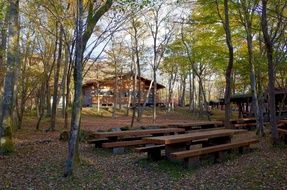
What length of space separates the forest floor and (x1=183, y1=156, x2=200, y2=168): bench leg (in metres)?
0.15

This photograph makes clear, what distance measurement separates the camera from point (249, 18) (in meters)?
14.5

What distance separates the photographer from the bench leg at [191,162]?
8117 mm

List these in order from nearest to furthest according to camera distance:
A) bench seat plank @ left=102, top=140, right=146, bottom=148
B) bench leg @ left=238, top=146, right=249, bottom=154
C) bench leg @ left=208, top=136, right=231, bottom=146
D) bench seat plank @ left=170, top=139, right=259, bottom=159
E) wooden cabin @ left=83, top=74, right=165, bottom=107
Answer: bench seat plank @ left=170, top=139, right=259, bottom=159, bench leg @ left=238, top=146, right=249, bottom=154, bench leg @ left=208, top=136, right=231, bottom=146, bench seat plank @ left=102, top=140, right=146, bottom=148, wooden cabin @ left=83, top=74, right=165, bottom=107

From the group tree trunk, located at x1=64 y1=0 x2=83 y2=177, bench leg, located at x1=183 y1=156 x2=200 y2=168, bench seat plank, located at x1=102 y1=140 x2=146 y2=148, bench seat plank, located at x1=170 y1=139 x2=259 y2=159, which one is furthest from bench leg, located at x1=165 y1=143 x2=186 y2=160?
tree trunk, located at x1=64 y1=0 x2=83 y2=177

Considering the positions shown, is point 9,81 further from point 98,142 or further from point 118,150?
point 118,150

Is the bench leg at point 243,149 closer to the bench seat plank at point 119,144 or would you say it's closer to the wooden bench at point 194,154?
the wooden bench at point 194,154

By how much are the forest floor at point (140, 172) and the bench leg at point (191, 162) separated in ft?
0.50

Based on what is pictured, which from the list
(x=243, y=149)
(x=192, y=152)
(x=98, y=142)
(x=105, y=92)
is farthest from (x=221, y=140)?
(x=105, y=92)

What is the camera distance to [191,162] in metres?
8.18

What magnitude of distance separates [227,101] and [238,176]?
6469 mm

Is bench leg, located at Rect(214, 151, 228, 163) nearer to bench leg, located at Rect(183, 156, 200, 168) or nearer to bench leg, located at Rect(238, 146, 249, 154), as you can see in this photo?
bench leg, located at Rect(183, 156, 200, 168)

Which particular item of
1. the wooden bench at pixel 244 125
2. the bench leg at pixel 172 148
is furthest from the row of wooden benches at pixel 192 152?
the wooden bench at pixel 244 125

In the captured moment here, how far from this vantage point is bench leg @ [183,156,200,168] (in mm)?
8117

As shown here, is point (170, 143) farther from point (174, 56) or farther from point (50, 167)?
point (174, 56)
